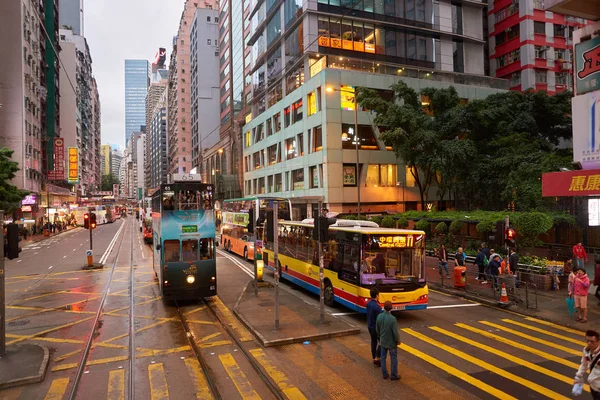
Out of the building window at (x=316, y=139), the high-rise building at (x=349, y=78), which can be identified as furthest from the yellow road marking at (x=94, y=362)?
the building window at (x=316, y=139)

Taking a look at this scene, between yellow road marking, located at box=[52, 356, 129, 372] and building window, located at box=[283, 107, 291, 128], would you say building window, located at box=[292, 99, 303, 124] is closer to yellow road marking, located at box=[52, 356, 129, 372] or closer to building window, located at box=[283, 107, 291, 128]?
building window, located at box=[283, 107, 291, 128]

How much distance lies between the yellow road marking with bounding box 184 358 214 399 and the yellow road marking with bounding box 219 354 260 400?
21.7 inches

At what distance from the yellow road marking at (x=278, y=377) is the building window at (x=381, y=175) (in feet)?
104

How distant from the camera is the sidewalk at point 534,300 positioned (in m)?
13.3

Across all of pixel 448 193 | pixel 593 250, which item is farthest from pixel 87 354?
pixel 448 193

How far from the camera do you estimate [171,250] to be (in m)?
15.2

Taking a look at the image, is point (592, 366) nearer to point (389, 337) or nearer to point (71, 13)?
point (389, 337)

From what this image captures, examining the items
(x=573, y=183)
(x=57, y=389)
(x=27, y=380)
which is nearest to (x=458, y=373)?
(x=57, y=389)

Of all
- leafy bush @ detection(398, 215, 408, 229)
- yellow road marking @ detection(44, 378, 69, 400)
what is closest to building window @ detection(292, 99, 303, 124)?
leafy bush @ detection(398, 215, 408, 229)

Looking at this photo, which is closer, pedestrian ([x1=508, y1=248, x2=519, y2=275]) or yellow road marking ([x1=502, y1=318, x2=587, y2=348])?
yellow road marking ([x1=502, y1=318, x2=587, y2=348])

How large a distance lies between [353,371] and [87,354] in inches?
258

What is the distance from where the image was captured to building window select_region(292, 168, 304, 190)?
1756 inches

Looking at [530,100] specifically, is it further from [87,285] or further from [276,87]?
[87,285]

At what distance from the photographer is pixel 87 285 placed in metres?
20.0
